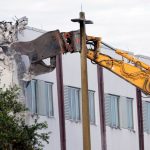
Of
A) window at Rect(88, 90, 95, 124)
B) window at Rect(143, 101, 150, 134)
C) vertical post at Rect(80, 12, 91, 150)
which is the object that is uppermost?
vertical post at Rect(80, 12, 91, 150)

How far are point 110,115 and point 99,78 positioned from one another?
2565mm

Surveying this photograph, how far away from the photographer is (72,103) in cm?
4503

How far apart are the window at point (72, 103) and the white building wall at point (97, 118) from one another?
0.25 m

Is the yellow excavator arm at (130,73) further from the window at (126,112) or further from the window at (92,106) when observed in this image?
the window at (126,112)

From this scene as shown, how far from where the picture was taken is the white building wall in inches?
1661

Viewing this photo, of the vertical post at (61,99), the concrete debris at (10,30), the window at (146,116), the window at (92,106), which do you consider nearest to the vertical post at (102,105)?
the window at (92,106)

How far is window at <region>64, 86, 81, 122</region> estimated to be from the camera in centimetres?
4422

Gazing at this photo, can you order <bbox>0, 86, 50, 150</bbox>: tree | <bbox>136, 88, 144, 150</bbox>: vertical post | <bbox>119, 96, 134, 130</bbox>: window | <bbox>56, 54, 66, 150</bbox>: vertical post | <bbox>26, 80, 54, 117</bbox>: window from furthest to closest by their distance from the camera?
1. <bbox>136, 88, 144, 150</bbox>: vertical post
2. <bbox>119, 96, 134, 130</bbox>: window
3. <bbox>56, 54, 66, 150</bbox>: vertical post
4. <bbox>26, 80, 54, 117</bbox>: window
5. <bbox>0, 86, 50, 150</bbox>: tree

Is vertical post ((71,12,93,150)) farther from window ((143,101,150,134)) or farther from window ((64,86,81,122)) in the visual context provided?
window ((143,101,150,134))

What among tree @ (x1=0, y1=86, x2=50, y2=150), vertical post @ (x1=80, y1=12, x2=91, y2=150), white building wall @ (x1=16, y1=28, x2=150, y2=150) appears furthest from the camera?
white building wall @ (x1=16, y1=28, x2=150, y2=150)

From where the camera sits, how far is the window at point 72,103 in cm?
4422

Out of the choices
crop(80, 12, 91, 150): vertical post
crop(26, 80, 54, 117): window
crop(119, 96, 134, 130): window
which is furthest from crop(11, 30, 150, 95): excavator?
crop(119, 96, 134, 130): window

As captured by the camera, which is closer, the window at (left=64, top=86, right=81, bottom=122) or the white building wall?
the white building wall

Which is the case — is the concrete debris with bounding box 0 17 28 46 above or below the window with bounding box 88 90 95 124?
above
